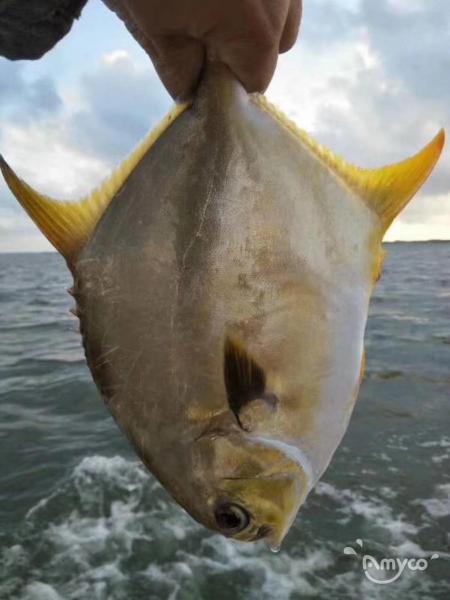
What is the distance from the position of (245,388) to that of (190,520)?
208 inches

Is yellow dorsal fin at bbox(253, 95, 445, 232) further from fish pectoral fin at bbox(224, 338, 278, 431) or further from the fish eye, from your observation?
the fish eye

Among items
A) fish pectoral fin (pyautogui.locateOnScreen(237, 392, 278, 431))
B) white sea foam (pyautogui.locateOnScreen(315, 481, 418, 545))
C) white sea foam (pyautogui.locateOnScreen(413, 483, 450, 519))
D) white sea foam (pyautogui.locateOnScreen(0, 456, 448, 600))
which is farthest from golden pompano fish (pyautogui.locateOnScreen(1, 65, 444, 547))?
white sea foam (pyautogui.locateOnScreen(413, 483, 450, 519))

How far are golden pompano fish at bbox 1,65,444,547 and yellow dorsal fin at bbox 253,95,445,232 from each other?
12mm

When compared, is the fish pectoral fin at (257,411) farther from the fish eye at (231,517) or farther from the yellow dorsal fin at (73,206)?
the yellow dorsal fin at (73,206)

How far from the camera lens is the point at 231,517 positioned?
4.99 ft

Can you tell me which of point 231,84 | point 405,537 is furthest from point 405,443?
point 231,84

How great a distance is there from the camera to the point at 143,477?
7.03 meters

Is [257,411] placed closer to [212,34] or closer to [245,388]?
[245,388]

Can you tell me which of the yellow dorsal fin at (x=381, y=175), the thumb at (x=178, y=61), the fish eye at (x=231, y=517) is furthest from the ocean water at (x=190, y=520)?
the thumb at (x=178, y=61)

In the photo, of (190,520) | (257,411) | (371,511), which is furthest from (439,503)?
(257,411)

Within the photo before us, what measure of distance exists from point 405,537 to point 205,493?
4.96 m

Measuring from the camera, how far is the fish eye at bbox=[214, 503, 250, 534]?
1.51 metres

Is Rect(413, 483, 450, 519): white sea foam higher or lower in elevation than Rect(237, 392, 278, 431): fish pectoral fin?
lower

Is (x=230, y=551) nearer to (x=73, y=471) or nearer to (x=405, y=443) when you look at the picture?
(x=73, y=471)
